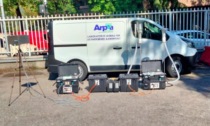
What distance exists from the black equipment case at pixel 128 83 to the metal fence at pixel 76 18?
4673mm

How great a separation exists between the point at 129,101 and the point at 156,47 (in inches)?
115

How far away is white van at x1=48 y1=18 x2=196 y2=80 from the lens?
8477mm

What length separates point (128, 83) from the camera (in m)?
7.11

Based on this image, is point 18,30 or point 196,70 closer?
point 196,70

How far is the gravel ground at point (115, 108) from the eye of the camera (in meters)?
5.19

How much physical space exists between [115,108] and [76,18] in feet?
20.8

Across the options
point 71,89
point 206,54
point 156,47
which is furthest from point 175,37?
point 71,89

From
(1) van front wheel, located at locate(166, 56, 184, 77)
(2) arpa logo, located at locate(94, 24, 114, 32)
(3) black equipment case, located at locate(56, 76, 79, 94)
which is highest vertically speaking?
(2) arpa logo, located at locate(94, 24, 114, 32)

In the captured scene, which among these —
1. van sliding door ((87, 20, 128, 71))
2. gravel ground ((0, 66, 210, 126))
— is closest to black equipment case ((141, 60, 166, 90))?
gravel ground ((0, 66, 210, 126))

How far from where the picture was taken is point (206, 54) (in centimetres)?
1054

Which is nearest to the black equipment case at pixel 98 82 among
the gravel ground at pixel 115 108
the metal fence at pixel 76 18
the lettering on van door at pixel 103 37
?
the gravel ground at pixel 115 108

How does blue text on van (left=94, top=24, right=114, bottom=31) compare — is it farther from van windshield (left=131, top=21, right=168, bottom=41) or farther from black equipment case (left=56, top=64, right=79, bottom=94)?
black equipment case (left=56, top=64, right=79, bottom=94)

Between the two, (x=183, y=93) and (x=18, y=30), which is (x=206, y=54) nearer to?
(x=183, y=93)

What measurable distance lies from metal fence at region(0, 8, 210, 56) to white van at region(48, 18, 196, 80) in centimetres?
265
